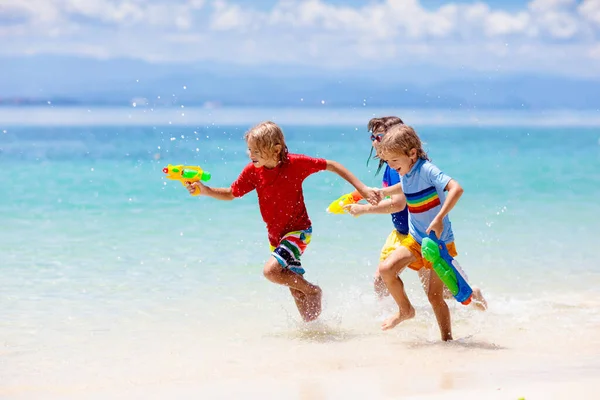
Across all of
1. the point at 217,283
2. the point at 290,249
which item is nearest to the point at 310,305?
the point at 290,249

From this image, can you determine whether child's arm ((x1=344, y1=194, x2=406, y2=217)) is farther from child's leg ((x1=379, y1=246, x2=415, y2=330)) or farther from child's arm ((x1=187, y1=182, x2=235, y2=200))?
child's arm ((x1=187, y1=182, x2=235, y2=200))

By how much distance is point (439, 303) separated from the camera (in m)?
5.44

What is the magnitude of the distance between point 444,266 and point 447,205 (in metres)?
0.37

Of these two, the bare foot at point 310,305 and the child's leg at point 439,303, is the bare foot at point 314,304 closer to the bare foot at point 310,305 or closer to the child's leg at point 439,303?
the bare foot at point 310,305

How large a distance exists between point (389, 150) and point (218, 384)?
1.63 m

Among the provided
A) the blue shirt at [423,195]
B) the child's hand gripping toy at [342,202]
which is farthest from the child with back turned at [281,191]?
the blue shirt at [423,195]

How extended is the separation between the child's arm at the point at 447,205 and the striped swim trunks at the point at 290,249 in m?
0.96

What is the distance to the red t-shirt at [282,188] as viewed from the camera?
19.1 ft

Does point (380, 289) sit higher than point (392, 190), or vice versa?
point (392, 190)

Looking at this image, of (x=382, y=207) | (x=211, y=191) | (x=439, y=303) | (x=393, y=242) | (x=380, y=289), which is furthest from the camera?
(x=380, y=289)

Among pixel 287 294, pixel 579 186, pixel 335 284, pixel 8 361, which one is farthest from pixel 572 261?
pixel 579 186

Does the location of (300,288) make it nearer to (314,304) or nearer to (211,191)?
(314,304)

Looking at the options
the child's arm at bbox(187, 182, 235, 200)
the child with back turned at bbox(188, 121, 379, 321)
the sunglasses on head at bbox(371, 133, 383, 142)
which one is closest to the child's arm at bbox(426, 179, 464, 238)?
the child with back turned at bbox(188, 121, 379, 321)

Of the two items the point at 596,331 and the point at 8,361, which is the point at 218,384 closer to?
the point at 8,361
